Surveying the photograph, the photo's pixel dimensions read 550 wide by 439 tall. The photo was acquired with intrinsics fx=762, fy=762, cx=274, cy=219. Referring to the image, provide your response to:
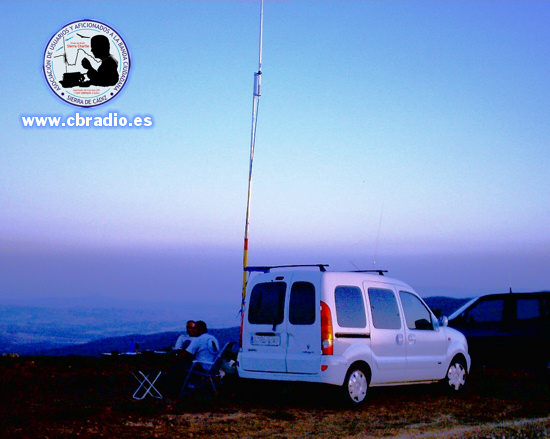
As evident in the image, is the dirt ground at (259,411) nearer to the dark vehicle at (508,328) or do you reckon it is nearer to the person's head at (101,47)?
the dark vehicle at (508,328)

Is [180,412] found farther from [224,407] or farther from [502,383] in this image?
[502,383]

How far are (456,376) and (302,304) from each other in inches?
165

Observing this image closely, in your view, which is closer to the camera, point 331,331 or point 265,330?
point 331,331

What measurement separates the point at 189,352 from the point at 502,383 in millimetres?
6617

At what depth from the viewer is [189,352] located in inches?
503

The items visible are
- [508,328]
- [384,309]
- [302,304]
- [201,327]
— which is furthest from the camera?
[508,328]

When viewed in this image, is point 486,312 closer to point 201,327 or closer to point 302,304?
point 302,304

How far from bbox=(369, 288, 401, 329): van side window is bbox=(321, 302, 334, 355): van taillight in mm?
1083

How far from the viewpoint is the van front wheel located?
1141 centimetres

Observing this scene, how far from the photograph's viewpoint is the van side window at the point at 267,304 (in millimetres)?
11898

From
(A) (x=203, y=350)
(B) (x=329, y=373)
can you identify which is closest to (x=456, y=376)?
(B) (x=329, y=373)

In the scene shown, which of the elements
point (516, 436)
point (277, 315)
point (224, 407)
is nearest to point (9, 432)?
point (224, 407)

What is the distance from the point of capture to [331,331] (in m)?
11.3

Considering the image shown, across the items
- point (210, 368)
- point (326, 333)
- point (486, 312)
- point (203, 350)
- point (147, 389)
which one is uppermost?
point (486, 312)
